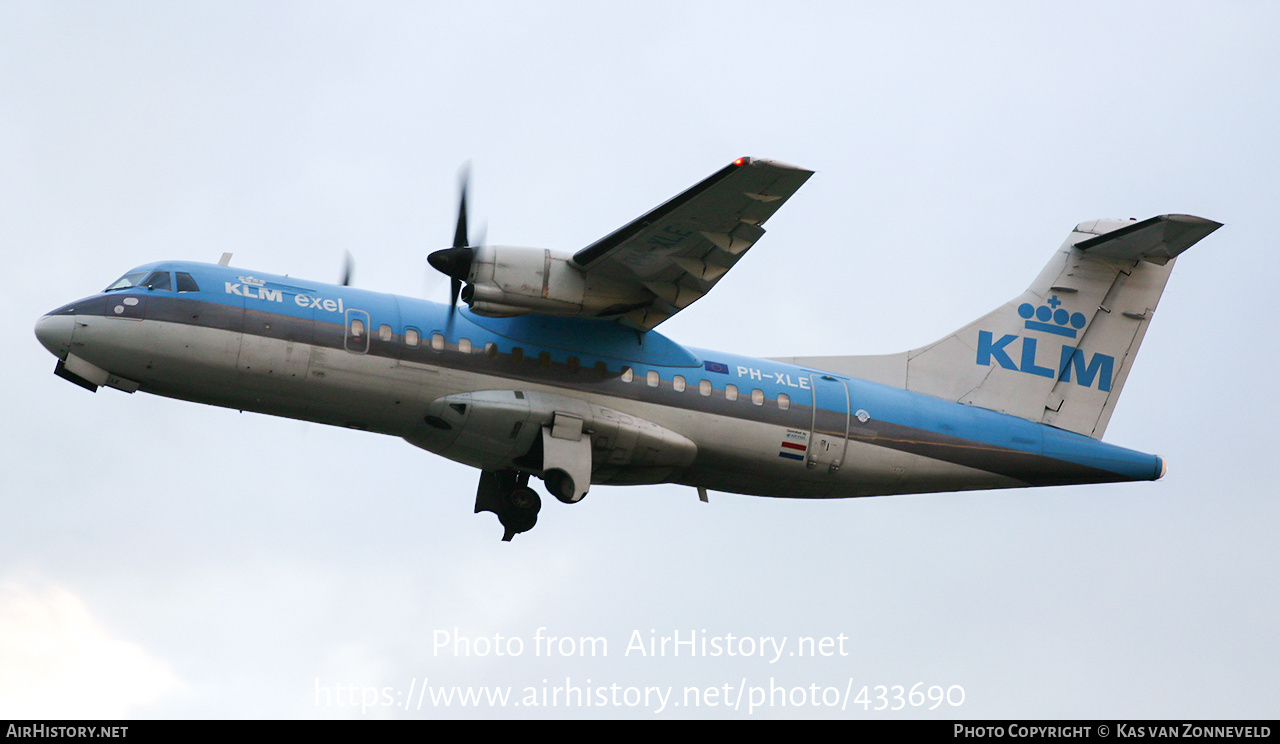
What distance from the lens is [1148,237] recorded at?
20.7 metres

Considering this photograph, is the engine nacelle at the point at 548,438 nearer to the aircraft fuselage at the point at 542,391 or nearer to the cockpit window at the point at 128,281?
the aircraft fuselage at the point at 542,391

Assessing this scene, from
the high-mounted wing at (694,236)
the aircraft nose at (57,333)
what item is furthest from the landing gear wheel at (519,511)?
the aircraft nose at (57,333)

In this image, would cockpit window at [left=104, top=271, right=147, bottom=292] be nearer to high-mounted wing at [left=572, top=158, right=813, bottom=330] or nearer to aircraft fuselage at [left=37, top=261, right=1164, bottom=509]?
aircraft fuselage at [left=37, top=261, right=1164, bottom=509]

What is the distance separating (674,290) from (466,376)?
3.07 metres

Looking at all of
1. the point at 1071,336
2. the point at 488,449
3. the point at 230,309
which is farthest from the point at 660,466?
the point at 1071,336

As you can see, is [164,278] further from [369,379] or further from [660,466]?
[660,466]

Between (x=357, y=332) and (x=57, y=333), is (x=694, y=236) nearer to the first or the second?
(x=357, y=332)

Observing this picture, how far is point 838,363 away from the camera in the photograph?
2053 cm

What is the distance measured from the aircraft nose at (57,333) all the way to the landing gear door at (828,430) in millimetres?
10122

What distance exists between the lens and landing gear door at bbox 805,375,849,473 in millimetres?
18984

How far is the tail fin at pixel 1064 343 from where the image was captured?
20.7 metres

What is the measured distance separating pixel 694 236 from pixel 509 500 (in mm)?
5133

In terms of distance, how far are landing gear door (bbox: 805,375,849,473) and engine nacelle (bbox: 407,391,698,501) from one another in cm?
194

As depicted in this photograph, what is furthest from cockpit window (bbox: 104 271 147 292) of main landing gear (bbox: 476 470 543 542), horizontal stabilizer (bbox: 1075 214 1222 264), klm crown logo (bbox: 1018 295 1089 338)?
horizontal stabilizer (bbox: 1075 214 1222 264)
